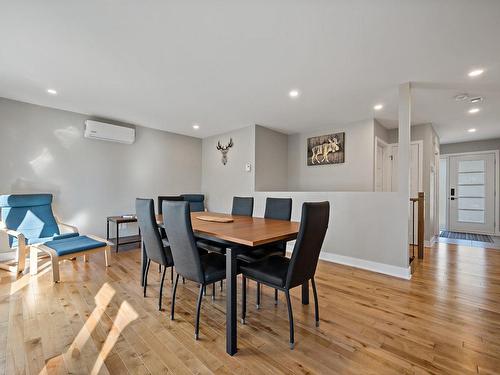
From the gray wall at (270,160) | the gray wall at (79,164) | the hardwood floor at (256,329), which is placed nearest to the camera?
Result: the hardwood floor at (256,329)

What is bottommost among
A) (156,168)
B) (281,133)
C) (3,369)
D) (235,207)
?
(3,369)

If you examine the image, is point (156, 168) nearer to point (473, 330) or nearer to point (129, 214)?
point (129, 214)

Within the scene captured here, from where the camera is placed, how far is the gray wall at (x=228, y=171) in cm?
495

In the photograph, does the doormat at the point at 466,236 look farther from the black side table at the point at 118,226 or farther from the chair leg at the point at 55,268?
the chair leg at the point at 55,268

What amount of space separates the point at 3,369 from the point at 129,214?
3465mm

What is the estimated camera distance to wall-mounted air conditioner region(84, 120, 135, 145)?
4117 millimetres

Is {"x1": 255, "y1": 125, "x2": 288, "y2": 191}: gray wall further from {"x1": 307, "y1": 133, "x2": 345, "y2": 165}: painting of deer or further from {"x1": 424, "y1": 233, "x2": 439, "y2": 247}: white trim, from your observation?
{"x1": 424, "y1": 233, "x2": 439, "y2": 247}: white trim

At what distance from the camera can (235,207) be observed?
3449 millimetres

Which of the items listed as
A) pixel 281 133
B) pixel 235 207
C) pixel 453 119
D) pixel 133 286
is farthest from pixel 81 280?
pixel 453 119

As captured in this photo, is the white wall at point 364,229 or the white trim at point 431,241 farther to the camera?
the white trim at point 431,241

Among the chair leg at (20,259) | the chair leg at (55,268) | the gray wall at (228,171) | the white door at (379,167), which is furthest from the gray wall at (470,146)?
the chair leg at (20,259)

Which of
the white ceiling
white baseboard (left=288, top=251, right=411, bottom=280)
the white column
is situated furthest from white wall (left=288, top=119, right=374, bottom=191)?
white baseboard (left=288, top=251, right=411, bottom=280)

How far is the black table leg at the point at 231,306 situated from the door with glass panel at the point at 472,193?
7.38 meters

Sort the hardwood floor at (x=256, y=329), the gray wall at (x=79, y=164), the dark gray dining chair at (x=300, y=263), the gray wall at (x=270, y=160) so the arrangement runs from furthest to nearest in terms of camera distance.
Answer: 1. the gray wall at (x=270, y=160)
2. the gray wall at (x=79, y=164)
3. the dark gray dining chair at (x=300, y=263)
4. the hardwood floor at (x=256, y=329)
